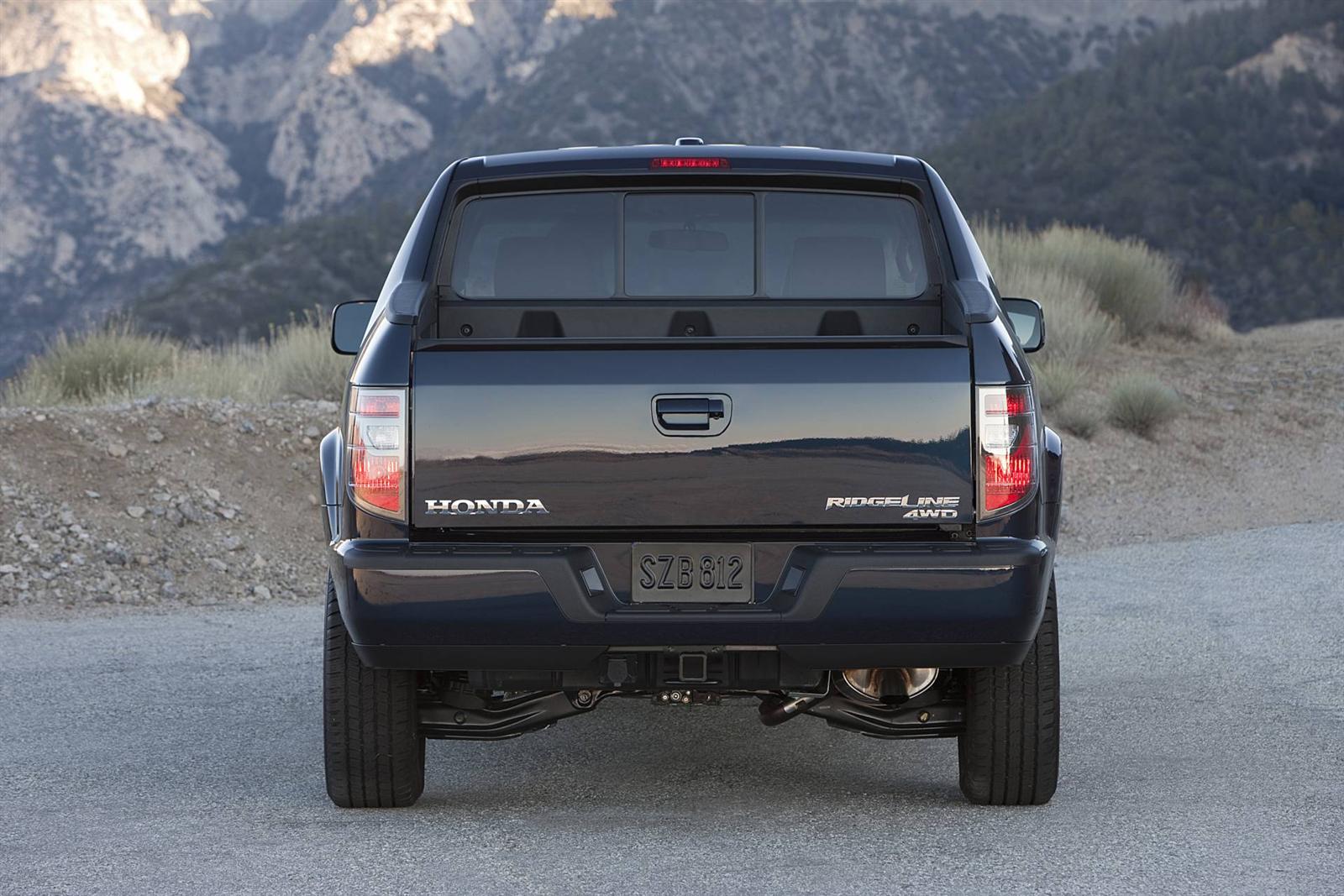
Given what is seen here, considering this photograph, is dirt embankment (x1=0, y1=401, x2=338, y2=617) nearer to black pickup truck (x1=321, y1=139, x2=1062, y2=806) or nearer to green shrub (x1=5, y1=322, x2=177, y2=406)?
green shrub (x1=5, y1=322, x2=177, y2=406)

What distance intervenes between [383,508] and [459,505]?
0.21m

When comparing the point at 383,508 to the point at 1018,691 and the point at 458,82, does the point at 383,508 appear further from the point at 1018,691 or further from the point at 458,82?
the point at 458,82

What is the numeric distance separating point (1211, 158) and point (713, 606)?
44875 millimetres

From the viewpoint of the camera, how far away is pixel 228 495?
11477 millimetres

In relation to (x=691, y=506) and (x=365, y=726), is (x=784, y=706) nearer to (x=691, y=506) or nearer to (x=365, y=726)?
(x=691, y=506)

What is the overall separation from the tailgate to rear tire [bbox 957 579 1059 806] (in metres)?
0.75

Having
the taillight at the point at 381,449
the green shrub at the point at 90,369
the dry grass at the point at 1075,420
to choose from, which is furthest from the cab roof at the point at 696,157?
the dry grass at the point at 1075,420

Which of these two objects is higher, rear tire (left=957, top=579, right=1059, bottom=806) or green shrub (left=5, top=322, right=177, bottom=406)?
rear tire (left=957, top=579, right=1059, bottom=806)

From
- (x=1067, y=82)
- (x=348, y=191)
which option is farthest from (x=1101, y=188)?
(x=348, y=191)

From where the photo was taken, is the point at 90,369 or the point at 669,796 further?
the point at 90,369

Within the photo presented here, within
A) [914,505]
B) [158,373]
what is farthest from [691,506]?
[158,373]

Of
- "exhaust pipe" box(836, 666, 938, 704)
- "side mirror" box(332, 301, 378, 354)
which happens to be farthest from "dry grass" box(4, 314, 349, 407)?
"exhaust pipe" box(836, 666, 938, 704)

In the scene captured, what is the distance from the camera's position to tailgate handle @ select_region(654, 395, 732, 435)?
4.09 meters

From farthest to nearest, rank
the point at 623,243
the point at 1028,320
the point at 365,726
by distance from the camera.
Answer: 1. the point at 1028,320
2. the point at 623,243
3. the point at 365,726
